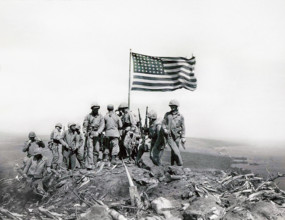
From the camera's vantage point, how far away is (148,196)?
10102mm

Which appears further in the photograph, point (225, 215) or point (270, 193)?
point (270, 193)

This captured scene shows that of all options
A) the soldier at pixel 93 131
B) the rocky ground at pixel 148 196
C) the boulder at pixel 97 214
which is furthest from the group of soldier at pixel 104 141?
the boulder at pixel 97 214

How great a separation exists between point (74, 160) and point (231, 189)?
6.32 metres

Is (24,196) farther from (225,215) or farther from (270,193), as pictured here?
(270,193)

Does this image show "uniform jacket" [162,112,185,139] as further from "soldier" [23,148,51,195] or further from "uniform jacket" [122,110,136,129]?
"soldier" [23,148,51,195]

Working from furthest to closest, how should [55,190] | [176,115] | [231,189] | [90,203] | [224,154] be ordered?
[224,154], [176,115], [55,190], [231,189], [90,203]

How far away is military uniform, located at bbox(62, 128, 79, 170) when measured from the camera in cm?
1355

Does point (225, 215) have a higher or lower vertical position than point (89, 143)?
lower

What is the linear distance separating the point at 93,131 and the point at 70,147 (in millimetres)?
1186

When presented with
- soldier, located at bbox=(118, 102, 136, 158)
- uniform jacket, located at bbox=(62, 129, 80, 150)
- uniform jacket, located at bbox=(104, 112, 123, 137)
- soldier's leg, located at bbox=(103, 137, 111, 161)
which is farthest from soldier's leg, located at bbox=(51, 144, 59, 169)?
soldier, located at bbox=(118, 102, 136, 158)

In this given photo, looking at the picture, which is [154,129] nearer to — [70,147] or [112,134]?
[112,134]

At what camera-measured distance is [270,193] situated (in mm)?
10219

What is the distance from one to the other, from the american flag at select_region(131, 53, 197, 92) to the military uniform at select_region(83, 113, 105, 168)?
2.16 metres

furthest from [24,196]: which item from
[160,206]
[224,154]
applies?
[224,154]
